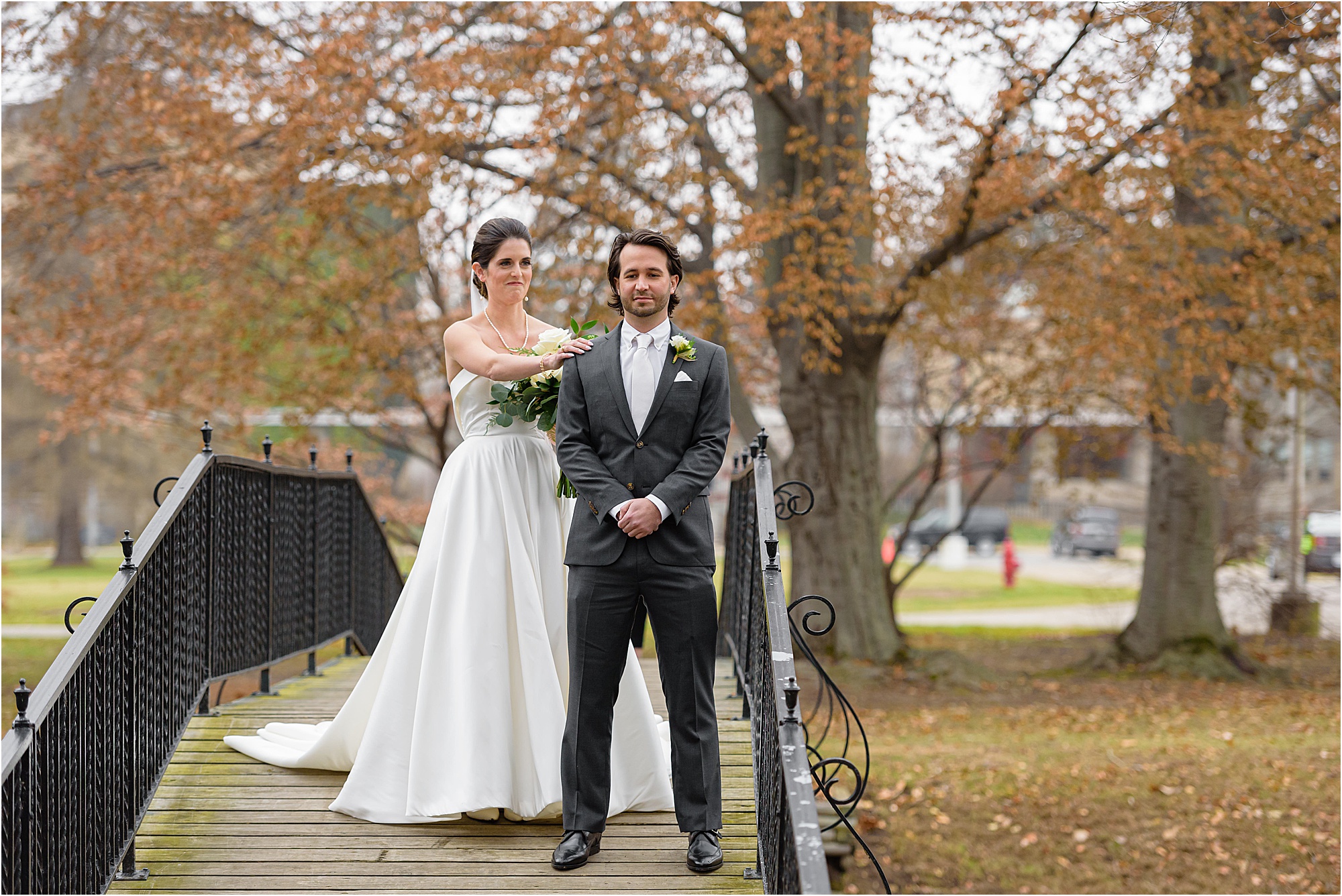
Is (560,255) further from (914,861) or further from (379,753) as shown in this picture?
(379,753)

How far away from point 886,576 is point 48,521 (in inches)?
1137

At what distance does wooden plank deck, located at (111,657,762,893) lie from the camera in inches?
147

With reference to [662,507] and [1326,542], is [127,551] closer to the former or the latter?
[662,507]

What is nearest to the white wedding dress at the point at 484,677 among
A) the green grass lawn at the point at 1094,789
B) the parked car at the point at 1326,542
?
the green grass lawn at the point at 1094,789

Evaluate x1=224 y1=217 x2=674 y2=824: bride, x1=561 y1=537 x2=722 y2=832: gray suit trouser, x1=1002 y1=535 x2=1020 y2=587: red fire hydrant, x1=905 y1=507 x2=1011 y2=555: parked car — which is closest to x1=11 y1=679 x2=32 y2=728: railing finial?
x1=224 y1=217 x2=674 y2=824: bride

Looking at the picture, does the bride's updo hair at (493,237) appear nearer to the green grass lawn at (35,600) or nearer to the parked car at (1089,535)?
the green grass lawn at (35,600)

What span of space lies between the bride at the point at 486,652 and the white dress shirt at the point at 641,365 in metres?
0.23

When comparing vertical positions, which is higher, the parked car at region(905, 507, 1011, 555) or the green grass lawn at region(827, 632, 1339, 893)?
the parked car at region(905, 507, 1011, 555)

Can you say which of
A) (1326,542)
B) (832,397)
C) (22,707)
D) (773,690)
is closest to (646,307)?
(773,690)

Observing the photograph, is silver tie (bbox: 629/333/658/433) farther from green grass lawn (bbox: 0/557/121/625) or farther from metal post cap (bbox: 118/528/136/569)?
green grass lawn (bbox: 0/557/121/625)

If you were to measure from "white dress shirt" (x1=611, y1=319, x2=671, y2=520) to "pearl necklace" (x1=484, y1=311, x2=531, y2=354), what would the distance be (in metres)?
0.94

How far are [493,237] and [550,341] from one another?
0.53 meters

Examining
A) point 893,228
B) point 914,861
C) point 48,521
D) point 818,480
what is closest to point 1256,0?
point 893,228

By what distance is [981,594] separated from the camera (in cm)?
2648
